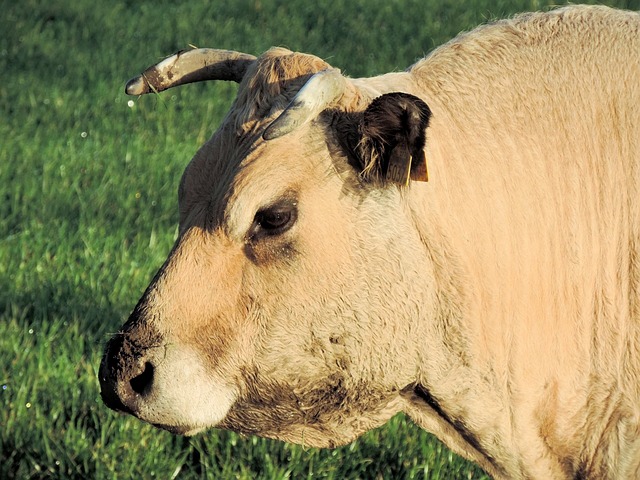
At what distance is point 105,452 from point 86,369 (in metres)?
0.67

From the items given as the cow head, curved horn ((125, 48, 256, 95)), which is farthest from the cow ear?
curved horn ((125, 48, 256, 95))

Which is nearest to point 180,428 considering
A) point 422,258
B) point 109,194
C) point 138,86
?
point 422,258

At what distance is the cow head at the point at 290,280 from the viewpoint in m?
3.38

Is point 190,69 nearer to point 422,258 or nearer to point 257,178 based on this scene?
point 257,178

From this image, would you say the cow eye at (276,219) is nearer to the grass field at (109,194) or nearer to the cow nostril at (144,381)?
the cow nostril at (144,381)

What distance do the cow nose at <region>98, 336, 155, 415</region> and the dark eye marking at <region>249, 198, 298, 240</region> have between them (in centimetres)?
49

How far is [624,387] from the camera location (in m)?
3.73

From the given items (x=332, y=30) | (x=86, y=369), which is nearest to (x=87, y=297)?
(x=86, y=369)

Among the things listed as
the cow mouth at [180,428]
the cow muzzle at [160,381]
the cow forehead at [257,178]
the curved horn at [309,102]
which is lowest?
the cow mouth at [180,428]

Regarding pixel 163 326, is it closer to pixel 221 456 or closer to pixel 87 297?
pixel 221 456

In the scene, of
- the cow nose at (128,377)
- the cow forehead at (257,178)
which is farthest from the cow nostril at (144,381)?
the cow forehead at (257,178)

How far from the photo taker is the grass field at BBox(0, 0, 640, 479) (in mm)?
5020

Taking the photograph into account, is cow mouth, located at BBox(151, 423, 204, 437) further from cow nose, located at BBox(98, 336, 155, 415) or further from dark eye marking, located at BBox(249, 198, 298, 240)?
dark eye marking, located at BBox(249, 198, 298, 240)

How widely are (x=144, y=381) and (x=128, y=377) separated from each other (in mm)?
51
